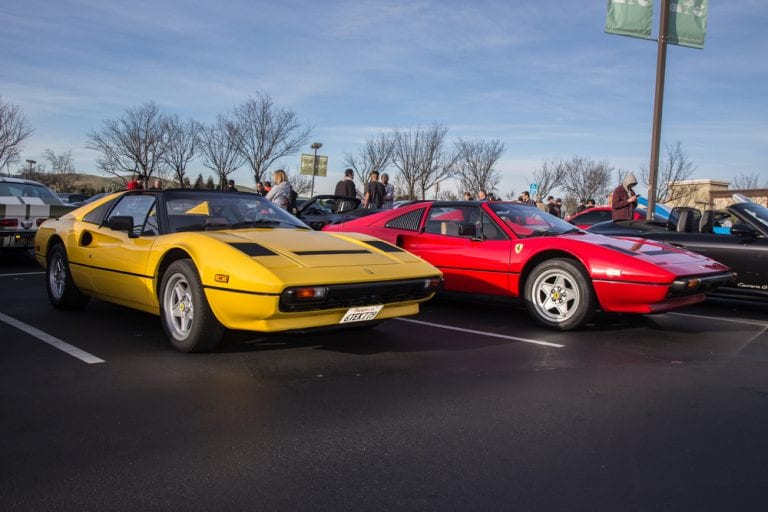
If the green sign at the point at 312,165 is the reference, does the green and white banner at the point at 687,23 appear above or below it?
above

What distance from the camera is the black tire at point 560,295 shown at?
221 inches

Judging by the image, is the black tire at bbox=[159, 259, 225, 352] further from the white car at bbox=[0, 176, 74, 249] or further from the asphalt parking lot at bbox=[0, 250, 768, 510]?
the white car at bbox=[0, 176, 74, 249]

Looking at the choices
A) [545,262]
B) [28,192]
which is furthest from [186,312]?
[28,192]

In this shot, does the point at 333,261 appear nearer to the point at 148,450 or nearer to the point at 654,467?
the point at 148,450

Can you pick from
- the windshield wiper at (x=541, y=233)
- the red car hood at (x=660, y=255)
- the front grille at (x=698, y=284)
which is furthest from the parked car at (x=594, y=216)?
the front grille at (x=698, y=284)

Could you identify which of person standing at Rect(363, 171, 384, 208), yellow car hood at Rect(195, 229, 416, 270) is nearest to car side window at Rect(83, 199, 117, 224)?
yellow car hood at Rect(195, 229, 416, 270)

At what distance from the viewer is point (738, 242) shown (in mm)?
7152

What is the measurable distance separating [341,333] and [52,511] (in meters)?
3.31

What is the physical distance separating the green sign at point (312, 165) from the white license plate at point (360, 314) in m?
24.9

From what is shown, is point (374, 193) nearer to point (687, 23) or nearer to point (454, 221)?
point (687, 23)

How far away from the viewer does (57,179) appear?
6300cm

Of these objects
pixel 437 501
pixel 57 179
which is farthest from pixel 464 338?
pixel 57 179

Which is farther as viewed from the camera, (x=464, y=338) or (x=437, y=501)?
(x=464, y=338)

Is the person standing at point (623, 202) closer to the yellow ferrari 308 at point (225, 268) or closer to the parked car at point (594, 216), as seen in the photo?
the parked car at point (594, 216)
